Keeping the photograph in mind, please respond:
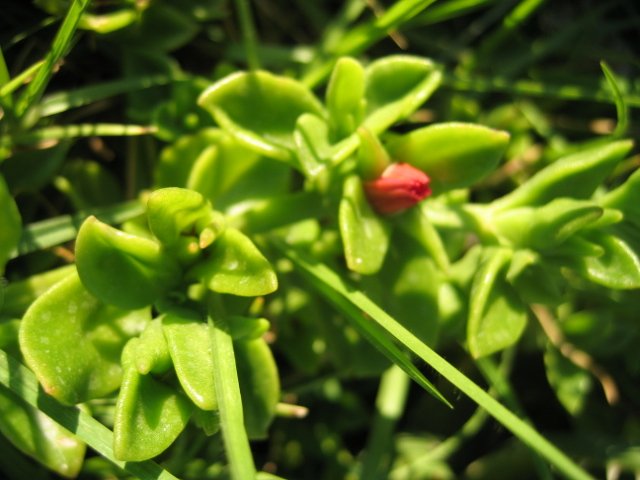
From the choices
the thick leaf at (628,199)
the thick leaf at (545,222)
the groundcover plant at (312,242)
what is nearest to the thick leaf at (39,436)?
the groundcover plant at (312,242)

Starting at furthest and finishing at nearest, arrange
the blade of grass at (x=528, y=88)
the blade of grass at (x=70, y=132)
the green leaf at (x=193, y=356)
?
the blade of grass at (x=528, y=88) < the blade of grass at (x=70, y=132) < the green leaf at (x=193, y=356)

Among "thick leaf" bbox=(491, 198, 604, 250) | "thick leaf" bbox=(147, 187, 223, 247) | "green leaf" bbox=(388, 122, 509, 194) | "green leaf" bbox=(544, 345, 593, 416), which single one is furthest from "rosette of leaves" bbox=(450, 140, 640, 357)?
"thick leaf" bbox=(147, 187, 223, 247)

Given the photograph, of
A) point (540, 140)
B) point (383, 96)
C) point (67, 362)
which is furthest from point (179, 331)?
point (540, 140)

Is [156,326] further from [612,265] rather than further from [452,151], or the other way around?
[612,265]

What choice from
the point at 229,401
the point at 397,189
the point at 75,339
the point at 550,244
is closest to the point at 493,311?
the point at 550,244

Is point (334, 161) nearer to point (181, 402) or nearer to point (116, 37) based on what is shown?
point (181, 402)

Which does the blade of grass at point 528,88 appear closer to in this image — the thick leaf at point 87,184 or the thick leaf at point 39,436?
the thick leaf at point 87,184
